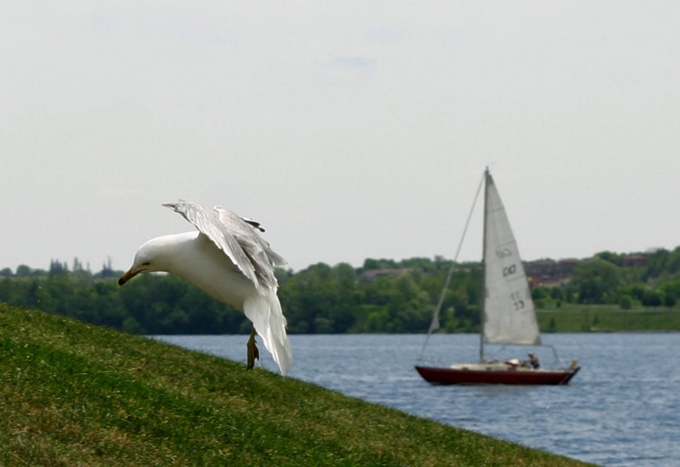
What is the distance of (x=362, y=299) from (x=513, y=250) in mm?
113417

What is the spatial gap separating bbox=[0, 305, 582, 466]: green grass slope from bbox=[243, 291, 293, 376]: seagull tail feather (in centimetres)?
124

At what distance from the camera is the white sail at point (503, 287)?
59188 mm

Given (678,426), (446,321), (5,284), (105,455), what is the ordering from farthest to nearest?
(446,321), (5,284), (678,426), (105,455)

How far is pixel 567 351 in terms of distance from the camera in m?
143

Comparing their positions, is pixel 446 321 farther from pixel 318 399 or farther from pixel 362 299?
pixel 318 399

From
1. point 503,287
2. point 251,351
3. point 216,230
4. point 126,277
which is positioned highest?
point 503,287

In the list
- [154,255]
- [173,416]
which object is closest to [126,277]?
[154,255]

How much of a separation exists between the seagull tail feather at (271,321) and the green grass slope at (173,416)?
48.8 inches

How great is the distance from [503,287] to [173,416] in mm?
48705

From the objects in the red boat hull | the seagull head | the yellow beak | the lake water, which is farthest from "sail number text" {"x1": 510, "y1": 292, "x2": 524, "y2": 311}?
the seagull head

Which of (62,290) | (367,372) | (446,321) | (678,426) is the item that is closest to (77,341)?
(678,426)

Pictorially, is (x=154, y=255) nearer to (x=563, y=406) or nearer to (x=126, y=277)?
(x=126, y=277)

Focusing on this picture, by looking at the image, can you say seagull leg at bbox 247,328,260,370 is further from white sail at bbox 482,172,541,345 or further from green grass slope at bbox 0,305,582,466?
white sail at bbox 482,172,541,345

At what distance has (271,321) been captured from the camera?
1023 cm
